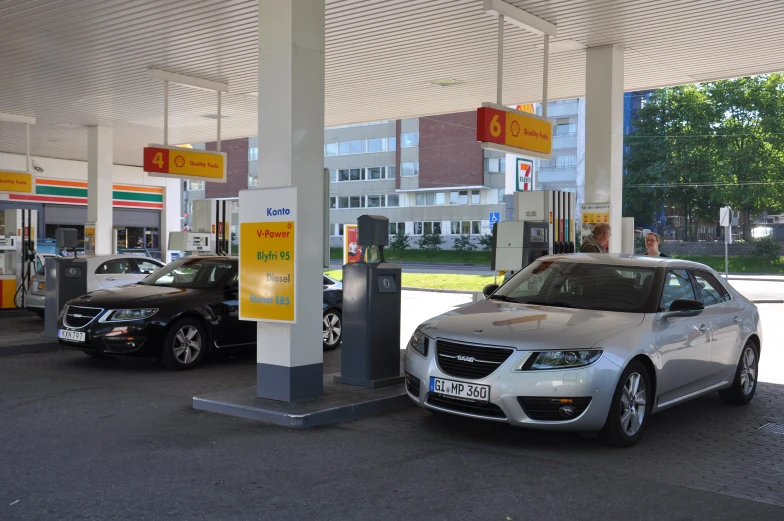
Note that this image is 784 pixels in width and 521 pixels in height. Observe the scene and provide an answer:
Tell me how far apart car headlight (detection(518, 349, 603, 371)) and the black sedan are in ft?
12.5

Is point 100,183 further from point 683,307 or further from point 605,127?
point 683,307

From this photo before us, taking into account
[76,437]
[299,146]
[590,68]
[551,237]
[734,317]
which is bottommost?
[76,437]

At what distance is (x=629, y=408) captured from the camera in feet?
20.8

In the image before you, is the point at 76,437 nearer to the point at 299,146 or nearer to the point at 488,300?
the point at 299,146

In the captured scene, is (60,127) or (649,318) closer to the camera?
(649,318)

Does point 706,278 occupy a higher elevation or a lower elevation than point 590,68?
lower

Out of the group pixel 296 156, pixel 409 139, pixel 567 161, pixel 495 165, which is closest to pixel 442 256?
pixel 495 165

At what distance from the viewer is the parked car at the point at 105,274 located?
15055mm

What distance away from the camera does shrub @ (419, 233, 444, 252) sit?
62.1m

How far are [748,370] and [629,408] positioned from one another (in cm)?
265

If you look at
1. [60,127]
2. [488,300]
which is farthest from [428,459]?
[60,127]

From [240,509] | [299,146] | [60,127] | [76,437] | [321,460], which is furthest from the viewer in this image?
[60,127]

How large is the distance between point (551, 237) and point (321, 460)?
7.09m

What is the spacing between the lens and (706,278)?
318 inches
